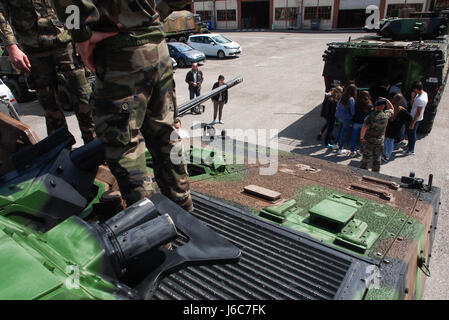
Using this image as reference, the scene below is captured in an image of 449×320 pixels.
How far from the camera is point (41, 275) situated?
125cm

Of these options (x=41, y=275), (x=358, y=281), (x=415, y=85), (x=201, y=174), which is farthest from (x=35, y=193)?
(x=415, y=85)

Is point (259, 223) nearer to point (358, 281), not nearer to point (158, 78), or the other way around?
point (358, 281)

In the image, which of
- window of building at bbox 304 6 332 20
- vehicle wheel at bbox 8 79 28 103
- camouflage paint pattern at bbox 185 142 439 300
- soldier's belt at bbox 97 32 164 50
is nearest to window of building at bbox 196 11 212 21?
window of building at bbox 304 6 332 20

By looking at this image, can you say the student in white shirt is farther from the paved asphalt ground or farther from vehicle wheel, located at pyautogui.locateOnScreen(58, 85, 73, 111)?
vehicle wheel, located at pyautogui.locateOnScreen(58, 85, 73, 111)

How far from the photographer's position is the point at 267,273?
6.88 ft

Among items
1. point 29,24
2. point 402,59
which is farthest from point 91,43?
point 402,59

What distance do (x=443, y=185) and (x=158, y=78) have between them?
5.24 m

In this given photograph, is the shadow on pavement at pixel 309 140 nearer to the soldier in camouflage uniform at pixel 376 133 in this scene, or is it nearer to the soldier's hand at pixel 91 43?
the soldier in camouflage uniform at pixel 376 133

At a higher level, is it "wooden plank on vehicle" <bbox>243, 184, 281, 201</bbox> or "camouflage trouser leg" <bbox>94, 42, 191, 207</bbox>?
"camouflage trouser leg" <bbox>94, 42, 191, 207</bbox>

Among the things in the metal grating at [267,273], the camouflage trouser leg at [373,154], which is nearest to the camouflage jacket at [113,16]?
the metal grating at [267,273]

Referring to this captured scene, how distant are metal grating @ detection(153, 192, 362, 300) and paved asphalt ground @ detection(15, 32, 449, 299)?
206cm

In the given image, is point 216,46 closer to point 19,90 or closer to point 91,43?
point 19,90

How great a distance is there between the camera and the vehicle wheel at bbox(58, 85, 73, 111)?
377 centimetres
